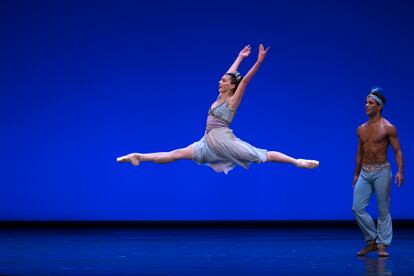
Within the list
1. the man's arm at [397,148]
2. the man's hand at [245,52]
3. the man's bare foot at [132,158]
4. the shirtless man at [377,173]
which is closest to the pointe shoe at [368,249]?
the shirtless man at [377,173]

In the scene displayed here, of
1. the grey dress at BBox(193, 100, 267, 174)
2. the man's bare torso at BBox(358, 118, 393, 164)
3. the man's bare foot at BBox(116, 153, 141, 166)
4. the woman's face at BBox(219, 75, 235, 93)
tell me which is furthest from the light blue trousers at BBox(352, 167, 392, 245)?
the man's bare foot at BBox(116, 153, 141, 166)

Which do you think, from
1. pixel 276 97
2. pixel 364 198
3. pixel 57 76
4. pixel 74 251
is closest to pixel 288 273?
pixel 364 198

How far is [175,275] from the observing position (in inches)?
210

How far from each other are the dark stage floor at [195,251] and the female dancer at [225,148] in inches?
30.4

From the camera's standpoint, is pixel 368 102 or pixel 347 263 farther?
pixel 368 102

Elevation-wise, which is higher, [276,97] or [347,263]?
[276,97]

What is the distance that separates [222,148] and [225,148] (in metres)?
0.02

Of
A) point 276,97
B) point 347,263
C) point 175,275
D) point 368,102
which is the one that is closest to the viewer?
point 175,275

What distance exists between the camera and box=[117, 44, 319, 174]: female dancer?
21.0 ft

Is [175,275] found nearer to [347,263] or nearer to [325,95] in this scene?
[347,263]

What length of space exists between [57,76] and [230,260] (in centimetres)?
388

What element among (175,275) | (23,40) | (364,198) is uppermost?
(23,40)

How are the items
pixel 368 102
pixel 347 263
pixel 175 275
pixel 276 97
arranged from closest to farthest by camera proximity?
pixel 175 275 → pixel 347 263 → pixel 368 102 → pixel 276 97

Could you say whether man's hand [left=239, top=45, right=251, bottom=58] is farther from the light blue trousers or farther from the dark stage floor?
the dark stage floor
